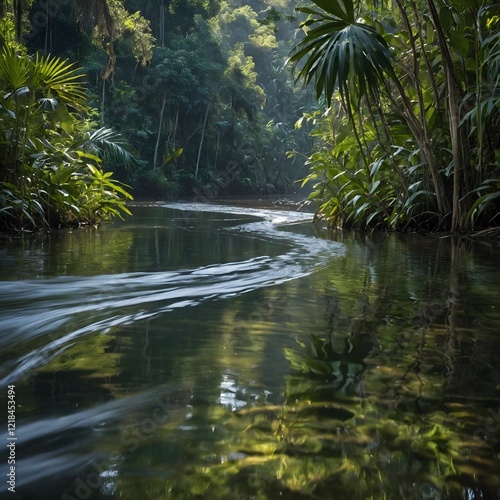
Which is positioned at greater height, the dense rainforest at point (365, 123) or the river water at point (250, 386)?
the dense rainforest at point (365, 123)

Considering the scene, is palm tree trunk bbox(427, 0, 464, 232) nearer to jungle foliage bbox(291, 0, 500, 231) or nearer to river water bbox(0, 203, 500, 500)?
jungle foliage bbox(291, 0, 500, 231)

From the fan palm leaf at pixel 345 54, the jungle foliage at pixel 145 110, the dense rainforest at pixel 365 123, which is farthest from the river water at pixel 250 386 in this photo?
the jungle foliage at pixel 145 110

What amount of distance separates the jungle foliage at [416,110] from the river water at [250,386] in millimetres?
2847

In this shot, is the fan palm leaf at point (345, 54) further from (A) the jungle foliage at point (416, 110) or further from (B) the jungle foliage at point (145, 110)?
(B) the jungle foliage at point (145, 110)

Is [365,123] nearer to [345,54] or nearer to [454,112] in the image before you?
[454,112]

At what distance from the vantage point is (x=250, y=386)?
6.02 ft

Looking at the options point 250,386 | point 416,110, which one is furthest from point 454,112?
point 250,386

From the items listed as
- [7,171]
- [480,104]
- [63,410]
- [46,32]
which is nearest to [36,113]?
[7,171]

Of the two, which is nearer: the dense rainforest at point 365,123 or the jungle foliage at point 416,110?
the jungle foliage at point 416,110

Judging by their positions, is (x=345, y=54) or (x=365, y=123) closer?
(x=345, y=54)

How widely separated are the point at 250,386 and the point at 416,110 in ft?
24.0

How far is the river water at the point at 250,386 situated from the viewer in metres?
1.28

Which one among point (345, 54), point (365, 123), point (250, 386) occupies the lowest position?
point (250, 386)

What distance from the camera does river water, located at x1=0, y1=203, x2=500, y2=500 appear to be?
1.28m
